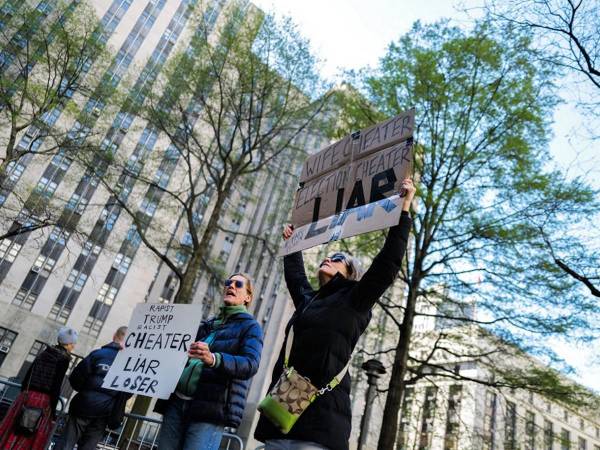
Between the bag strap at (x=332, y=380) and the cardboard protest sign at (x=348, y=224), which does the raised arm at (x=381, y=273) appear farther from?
the bag strap at (x=332, y=380)

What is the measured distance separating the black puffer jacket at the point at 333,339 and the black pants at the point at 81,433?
3.34 meters

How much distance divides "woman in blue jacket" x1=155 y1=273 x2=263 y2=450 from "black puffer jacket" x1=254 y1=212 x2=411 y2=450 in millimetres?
665

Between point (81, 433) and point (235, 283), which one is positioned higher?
point (235, 283)

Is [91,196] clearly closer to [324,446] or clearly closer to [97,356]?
[97,356]

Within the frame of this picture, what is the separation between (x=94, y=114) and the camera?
14.3 meters

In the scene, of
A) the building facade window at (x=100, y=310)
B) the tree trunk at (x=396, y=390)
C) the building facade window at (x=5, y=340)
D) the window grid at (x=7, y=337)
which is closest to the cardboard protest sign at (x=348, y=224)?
the tree trunk at (x=396, y=390)

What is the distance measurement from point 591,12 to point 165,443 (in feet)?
28.5

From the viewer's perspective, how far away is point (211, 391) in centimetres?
329

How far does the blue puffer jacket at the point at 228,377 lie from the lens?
322cm

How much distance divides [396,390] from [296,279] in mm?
7935

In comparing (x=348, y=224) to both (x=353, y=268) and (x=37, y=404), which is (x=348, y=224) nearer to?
(x=353, y=268)

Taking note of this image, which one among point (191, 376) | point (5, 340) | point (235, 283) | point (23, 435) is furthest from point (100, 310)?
point (191, 376)

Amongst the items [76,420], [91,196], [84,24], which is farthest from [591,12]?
[91,196]

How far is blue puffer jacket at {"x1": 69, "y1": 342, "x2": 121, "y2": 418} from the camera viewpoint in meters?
4.89
